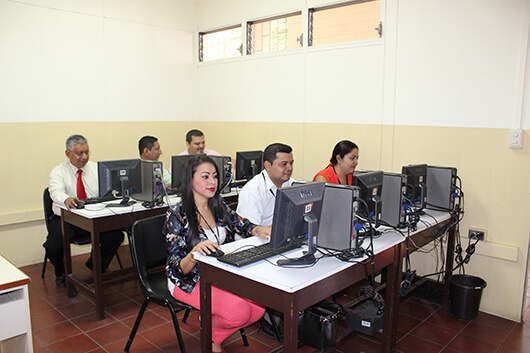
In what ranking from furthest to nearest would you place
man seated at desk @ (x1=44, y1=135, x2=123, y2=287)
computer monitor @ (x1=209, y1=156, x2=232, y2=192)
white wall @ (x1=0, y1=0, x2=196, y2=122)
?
white wall @ (x1=0, y1=0, x2=196, y2=122)
computer monitor @ (x1=209, y1=156, x2=232, y2=192)
man seated at desk @ (x1=44, y1=135, x2=123, y2=287)

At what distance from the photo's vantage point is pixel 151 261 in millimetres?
2836

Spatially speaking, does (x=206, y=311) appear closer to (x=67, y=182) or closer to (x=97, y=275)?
(x=97, y=275)

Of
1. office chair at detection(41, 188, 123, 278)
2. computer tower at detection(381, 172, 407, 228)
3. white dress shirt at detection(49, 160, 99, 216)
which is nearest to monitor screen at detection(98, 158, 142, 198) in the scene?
white dress shirt at detection(49, 160, 99, 216)

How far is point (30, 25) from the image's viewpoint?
4.50 m

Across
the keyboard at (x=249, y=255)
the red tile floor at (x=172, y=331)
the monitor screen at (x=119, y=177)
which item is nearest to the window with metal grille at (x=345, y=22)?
the monitor screen at (x=119, y=177)

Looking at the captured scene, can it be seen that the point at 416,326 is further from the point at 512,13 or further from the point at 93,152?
the point at 93,152

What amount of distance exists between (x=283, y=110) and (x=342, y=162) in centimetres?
141

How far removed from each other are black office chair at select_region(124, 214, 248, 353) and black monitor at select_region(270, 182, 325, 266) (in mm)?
793

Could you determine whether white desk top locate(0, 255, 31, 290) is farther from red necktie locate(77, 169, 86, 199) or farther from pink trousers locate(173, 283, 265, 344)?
red necktie locate(77, 169, 86, 199)

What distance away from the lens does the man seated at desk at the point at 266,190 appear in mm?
3150

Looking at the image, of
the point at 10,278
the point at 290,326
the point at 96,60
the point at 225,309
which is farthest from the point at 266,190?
the point at 96,60

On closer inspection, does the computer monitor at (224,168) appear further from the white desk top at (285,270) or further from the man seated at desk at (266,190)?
the white desk top at (285,270)

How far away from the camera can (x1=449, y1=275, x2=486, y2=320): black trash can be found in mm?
3498

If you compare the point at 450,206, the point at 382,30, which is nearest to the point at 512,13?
the point at 382,30
